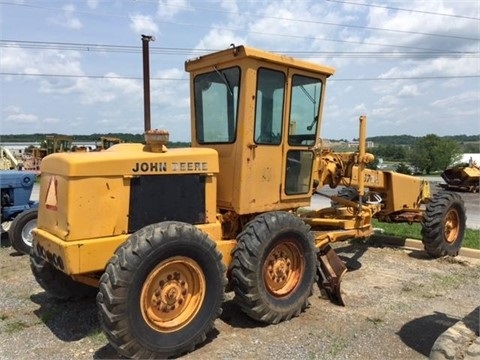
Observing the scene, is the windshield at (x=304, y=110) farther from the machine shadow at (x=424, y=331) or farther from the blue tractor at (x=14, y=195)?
the blue tractor at (x=14, y=195)

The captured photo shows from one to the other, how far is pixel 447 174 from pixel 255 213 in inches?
705

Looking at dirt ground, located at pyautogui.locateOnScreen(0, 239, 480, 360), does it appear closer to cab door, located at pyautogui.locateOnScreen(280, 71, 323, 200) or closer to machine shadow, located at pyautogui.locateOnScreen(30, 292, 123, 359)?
machine shadow, located at pyautogui.locateOnScreen(30, 292, 123, 359)

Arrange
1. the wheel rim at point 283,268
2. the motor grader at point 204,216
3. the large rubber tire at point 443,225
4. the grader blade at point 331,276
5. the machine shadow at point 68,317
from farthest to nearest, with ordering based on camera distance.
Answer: the large rubber tire at point 443,225, the grader blade at point 331,276, the wheel rim at point 283,268, the machine shadow at point 68,317, the motor grader at point 204,216

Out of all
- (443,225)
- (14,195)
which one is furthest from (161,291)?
(14,195)

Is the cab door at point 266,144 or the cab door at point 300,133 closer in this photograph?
the cab door at point 266,144

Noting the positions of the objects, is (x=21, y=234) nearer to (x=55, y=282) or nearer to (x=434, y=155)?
(x=55, y=282)

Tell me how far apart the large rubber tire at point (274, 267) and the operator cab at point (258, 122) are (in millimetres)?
419

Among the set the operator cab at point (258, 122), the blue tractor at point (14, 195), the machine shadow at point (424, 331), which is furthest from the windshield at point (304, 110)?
the blue tractor at point (14, 195)

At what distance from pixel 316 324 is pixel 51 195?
2.91m

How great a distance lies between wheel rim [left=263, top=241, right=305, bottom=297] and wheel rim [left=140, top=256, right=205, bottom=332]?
2.81 ft

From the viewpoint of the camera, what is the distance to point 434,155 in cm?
3991

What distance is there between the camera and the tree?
3975 cm

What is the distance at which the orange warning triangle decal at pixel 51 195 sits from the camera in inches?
174

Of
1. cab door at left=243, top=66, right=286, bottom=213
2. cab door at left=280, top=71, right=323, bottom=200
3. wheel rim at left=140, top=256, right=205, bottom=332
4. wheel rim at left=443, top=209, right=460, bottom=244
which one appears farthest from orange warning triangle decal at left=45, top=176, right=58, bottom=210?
wheel rim at left=443, top=209, right=460, bottom=244
